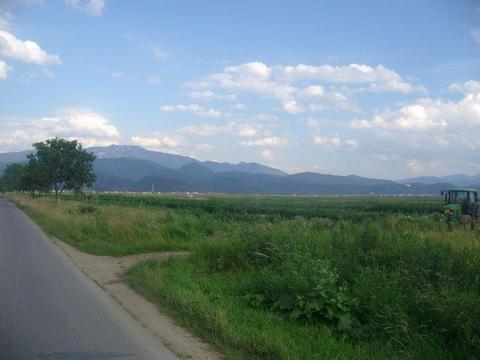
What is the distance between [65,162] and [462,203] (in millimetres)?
39955

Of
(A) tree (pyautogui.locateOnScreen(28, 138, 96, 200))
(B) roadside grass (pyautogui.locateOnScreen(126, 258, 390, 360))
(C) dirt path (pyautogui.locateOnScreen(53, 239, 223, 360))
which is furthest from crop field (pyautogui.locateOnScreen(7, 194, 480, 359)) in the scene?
(A) tree (pyautogui.locateOnScreen(28, 138, 96, 200))

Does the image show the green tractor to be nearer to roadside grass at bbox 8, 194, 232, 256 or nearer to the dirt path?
roadside grass at bbox 8, 194, 232, 256

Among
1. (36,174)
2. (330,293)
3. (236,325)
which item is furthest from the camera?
(36,174)

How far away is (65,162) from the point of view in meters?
49.4

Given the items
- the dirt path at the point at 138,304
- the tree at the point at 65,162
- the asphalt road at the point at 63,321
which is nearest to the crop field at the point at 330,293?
the dirt path at the point at 138,304

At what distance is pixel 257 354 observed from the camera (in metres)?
5.54

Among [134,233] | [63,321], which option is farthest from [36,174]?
[63,321]

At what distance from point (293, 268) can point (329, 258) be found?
3.92 feet

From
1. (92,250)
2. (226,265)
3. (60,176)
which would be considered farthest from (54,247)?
(60,176)

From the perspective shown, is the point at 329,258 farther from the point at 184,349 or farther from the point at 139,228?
the point at 139,228

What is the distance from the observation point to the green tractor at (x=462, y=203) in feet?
71.4

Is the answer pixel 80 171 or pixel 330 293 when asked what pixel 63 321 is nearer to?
Answer: pixel 330 293

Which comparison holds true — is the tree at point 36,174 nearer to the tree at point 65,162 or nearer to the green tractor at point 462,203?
the tree at point 65,162

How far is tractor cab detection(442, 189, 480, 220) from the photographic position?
21766 millimetres
